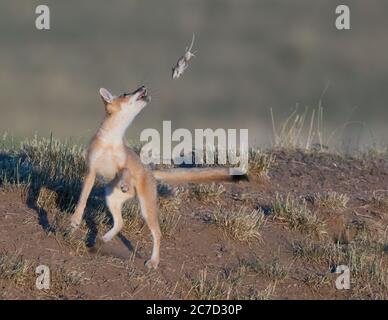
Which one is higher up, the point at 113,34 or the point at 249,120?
the point at 113,34

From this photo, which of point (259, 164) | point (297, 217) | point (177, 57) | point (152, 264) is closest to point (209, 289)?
point (152, 264)

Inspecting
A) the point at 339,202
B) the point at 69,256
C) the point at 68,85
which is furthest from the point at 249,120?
the point at 69,256

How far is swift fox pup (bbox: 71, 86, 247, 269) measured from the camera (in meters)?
8.66

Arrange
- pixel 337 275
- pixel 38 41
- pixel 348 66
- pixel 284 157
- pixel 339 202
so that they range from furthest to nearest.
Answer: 1. pixel 348 66
2. pixel 38 41
3. pixel 284 157
4. pixel 339 202
5. pixel 337 275

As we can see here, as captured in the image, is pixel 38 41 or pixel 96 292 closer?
pixel 96 292

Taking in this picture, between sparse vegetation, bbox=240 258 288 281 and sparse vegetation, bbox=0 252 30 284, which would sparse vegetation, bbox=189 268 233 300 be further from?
sparse vegetation, bbox=0 252 30 284

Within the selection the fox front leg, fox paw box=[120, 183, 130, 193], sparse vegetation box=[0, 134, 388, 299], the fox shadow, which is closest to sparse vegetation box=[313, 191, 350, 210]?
sparse vegetation box=[0, 134, 388, 299]

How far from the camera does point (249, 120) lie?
78.5 feet

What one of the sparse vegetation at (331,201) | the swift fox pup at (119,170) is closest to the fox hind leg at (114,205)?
the swift fox pup at (119,170)

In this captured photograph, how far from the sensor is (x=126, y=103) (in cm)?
880

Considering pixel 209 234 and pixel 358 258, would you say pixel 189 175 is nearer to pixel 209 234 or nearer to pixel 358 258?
pixel 209 234

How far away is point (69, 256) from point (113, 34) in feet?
64.0

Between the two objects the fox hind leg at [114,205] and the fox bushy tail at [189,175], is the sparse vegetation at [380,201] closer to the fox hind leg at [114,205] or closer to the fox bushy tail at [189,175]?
the fox bushy tail at [189,175]
